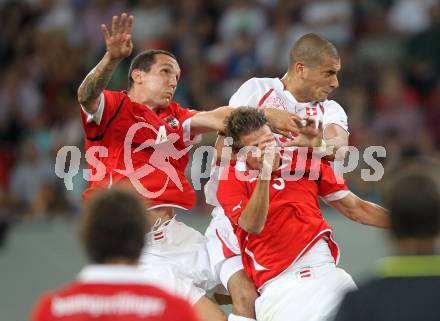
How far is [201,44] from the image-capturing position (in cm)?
1259

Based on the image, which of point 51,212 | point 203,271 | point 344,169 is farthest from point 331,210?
point 203,271

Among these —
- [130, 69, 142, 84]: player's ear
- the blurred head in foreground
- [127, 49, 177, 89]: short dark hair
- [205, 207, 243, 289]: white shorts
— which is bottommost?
[205, 207, 243, 289]: white shorts

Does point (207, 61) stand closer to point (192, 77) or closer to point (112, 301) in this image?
point (192, 77)

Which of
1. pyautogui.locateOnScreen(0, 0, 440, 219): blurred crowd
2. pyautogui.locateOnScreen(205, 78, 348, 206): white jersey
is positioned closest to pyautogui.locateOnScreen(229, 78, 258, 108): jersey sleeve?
pyautogui.locateOnScreen(205, 78, 348, 206): white jersey

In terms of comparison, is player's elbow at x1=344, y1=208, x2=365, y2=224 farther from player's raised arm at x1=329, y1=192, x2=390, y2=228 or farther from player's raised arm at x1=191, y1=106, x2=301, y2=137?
player's raised arm at x1=191, y1=106, x2=301, y2=137

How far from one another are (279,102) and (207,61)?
228 inches

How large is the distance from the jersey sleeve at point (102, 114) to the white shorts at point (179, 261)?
717 millimetres

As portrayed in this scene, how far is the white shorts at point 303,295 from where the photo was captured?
6.29m

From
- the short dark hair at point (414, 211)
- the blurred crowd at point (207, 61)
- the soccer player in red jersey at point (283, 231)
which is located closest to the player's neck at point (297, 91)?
the soccer player in red jersey at point (283, 231)

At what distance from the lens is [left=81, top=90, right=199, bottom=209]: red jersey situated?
669 cm

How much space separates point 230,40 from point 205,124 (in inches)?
224

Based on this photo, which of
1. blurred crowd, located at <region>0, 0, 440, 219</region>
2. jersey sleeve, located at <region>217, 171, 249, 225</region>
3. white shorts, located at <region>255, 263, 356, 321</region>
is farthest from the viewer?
blurred crowd, located at <region>0, 0, 440, 219</region>

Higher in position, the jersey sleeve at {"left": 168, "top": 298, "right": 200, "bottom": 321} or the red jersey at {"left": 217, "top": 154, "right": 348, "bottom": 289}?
the jersey sleeve at {"left": 168, "top": 298, "right": 200, "bottom": 321}

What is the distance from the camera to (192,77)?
11977 millimetres
